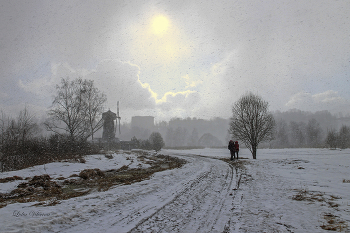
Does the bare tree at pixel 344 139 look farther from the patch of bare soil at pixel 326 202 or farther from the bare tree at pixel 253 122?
the patch of bare soil at pixel 326 202

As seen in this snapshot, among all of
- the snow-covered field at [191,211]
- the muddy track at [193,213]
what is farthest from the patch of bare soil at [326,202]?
the muddy track at [193,213]

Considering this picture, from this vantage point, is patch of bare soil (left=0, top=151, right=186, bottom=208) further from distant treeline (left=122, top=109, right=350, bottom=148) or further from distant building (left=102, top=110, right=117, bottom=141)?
distant treeline (left=122, top=109, right=350, bottom=148)

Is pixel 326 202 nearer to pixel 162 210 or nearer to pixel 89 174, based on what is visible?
pixel 162 210

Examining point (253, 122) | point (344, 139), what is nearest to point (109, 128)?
point (253, 122)

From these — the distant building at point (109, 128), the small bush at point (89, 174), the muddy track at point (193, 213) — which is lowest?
the small bush at point (89, 174)

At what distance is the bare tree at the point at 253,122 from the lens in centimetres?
2533

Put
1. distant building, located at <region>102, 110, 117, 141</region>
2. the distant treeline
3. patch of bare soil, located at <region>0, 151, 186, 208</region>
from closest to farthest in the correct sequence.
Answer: patch of bare soil, located at <region>0, 151, 186, 208</region>
distant building, located at <region>102, 110, 117, 141</region>
the distant treeline

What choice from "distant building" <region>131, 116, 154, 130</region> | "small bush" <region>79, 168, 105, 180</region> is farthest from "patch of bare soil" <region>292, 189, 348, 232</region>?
"distant building" <region>131, 116, 154, 130</region>

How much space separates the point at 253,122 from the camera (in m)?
25.9

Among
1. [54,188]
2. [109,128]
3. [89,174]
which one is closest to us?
[54,188]

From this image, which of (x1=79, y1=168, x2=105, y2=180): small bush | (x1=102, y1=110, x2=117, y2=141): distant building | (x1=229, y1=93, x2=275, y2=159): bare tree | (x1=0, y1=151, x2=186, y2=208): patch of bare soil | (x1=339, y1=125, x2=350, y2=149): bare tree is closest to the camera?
(x1=0, y1=151, x2=186, y2=208): patch of bare soil

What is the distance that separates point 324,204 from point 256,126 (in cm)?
2104

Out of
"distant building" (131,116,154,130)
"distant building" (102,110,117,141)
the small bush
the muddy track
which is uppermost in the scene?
"distant building" (131,116,154,130)

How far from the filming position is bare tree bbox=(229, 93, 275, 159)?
2533 cm
